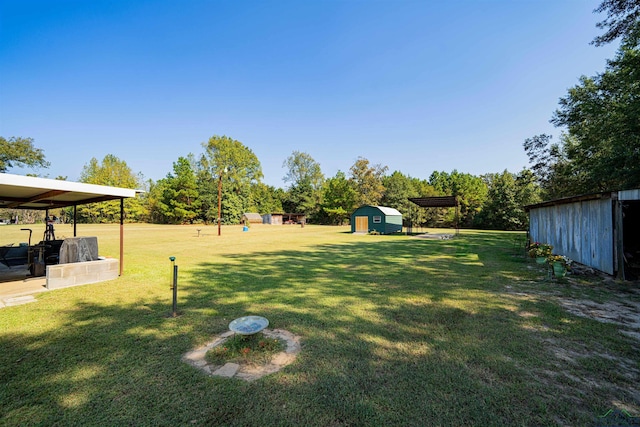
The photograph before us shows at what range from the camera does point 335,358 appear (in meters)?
3.31

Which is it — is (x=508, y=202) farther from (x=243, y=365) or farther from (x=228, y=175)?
(x=228, y=175)

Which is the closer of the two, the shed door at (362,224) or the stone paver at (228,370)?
the stone paver at (228,370)

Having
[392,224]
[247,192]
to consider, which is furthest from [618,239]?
[247,192]

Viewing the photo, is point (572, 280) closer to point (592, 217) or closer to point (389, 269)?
point (592, 217)

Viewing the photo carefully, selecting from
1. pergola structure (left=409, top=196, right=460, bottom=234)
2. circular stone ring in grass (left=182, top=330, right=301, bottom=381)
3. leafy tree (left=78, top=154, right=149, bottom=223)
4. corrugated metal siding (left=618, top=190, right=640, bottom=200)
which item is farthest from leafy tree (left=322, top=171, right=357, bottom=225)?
circular stone ring in grass (left=182, top=330, right=301, bottom=381)

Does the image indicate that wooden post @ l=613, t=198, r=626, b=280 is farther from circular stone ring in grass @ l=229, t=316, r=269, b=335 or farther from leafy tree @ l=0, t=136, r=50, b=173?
leafy tree @ l=0, t=136, r=50, b=173

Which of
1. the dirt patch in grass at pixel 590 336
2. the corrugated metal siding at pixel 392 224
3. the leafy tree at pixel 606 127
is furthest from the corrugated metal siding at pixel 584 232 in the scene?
the corrugated metal siding at pixel 392 224

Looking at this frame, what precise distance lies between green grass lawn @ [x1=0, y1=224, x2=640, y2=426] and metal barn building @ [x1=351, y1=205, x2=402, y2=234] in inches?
761

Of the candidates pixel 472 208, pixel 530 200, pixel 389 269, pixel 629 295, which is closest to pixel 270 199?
pixel 472 208

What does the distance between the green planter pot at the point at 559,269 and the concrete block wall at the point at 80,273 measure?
40.3 feet

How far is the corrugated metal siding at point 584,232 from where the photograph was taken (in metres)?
7.29

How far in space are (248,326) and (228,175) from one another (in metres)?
51.3

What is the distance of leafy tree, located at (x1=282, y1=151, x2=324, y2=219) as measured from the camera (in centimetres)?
5509

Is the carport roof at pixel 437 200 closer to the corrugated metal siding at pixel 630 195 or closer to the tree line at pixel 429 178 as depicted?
the tree line at pixel 429 178
